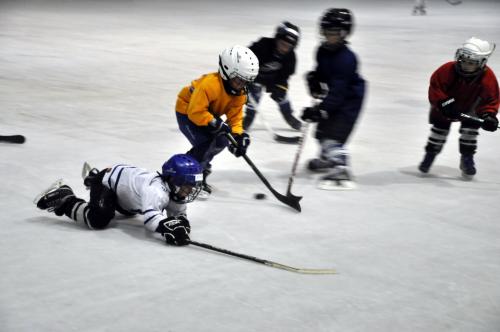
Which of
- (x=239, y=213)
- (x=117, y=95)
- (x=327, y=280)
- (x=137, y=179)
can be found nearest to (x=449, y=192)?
(x=239, y=213)

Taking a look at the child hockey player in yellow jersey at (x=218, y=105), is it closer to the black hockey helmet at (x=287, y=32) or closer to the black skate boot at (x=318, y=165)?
the black skate boot at (x=318, y=165)

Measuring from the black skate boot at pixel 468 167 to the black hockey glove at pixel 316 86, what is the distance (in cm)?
114

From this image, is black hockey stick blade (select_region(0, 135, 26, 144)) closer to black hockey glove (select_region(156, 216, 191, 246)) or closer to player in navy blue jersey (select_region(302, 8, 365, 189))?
player in navy blue jersey (select_region(302, 8, 365, 189))

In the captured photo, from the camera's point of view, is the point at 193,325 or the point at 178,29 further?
the point at 178,29

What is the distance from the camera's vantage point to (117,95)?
28.4 feet

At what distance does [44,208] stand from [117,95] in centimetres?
432

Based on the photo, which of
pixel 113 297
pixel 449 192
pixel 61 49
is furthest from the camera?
pixel 61 49

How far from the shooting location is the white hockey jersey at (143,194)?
4.14 metres

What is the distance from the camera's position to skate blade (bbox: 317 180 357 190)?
18.0 feet

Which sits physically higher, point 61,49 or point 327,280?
point 327,280

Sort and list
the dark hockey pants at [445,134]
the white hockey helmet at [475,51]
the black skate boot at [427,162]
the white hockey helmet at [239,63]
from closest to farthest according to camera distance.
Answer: the white hockey helmet at [239,63] → the white hockey helmet at [475,51] → the dark hockey pants at [445,134] → the black skate boot at [427,162]

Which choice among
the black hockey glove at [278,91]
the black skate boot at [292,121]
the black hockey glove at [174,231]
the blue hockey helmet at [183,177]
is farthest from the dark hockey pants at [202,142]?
the black skate boot at [292,121]

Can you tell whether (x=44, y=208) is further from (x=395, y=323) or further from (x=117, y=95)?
(x=117, y=95)

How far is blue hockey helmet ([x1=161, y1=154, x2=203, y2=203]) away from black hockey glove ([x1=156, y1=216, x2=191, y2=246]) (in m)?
0.19
